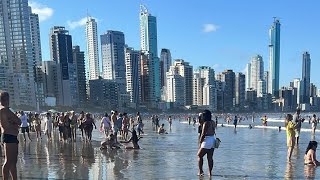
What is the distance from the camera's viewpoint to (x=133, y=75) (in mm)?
188000

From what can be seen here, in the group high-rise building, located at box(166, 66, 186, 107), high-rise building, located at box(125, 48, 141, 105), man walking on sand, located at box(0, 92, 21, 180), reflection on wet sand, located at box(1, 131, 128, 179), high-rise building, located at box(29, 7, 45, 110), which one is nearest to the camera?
man walking on sand, located at box(0, 92, 21, 180)

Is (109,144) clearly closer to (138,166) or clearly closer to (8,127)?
(138,166)

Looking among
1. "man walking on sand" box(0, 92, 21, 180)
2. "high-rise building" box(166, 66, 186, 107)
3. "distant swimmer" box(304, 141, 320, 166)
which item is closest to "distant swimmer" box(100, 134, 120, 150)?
"distant swimmer" box(304, 141, 320, 166)

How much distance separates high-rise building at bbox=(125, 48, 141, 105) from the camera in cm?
18175

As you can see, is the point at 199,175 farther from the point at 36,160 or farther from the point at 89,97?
the point at 89,97

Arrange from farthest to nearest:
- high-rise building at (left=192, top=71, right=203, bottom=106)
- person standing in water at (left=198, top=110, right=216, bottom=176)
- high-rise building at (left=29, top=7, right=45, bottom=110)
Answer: high-rise building at (left=192, top=71, right=203, bottom=106)
high-rise building at (left=29, top=7, right=45, bottom=110)
person standing in water at (left=198, top=110, right=216, bottom=176)

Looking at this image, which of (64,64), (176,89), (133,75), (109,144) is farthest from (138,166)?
(176,89)

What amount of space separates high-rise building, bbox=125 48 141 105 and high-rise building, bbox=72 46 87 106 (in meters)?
25.5

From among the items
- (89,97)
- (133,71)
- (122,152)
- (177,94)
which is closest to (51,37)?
(89,97)

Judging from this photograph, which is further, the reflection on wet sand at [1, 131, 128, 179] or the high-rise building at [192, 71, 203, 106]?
the high-rise building at [192, 71, 203, 106]

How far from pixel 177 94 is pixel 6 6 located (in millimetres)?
98225

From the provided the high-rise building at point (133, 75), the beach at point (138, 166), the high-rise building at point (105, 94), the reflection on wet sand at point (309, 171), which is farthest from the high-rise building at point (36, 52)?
the reflection on wet sand at point (309, 171)

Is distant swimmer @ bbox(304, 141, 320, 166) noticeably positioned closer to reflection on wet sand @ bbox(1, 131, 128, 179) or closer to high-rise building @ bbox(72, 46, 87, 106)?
reflection on wet sand @ bbox(1, 131, 128, 179)

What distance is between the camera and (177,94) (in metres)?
195
